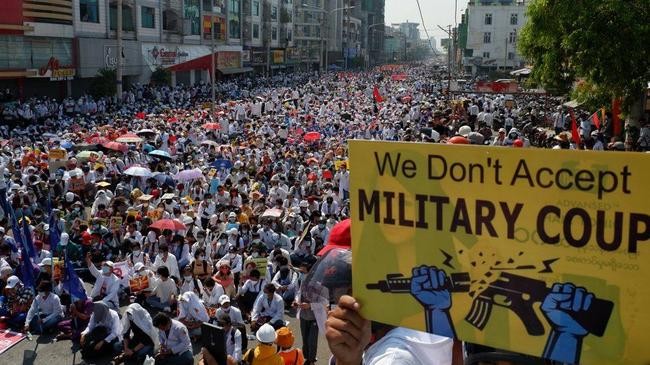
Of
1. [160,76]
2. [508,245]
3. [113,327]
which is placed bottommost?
[113,327]

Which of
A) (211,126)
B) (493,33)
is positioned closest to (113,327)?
(211,126)

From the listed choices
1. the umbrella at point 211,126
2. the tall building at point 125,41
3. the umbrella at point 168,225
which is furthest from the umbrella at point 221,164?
the tall building at point 125,41

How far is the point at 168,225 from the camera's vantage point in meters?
9.80

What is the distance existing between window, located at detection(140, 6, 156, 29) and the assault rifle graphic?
3748cm

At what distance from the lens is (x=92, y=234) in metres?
10.2

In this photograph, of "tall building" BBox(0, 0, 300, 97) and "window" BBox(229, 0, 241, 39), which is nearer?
"tall building" BBox(0, 0, 300, 97)

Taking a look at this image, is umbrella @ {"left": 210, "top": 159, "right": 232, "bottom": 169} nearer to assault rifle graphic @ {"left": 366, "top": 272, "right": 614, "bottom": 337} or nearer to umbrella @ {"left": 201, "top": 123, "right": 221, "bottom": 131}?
umbrella @ {"left": 201, "top": 123, "right": 221, "bottom": 131}

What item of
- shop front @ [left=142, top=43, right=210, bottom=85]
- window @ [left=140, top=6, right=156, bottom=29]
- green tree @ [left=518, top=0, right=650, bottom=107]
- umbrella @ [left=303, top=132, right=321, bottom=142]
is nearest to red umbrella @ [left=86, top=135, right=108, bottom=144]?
umbrella @ [left=303, top=132, right=321, bottom=142]

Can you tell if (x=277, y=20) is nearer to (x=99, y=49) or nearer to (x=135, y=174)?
(x=99, y=49)

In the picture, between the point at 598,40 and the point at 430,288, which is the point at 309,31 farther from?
the point at 430,288

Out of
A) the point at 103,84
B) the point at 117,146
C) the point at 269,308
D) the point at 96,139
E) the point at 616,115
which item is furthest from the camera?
the point at 103,84

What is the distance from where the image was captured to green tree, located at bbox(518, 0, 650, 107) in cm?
1185

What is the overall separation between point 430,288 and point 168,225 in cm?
845

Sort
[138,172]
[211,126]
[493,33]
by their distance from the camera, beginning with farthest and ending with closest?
[493,33]
[211,126]
[138,172]
